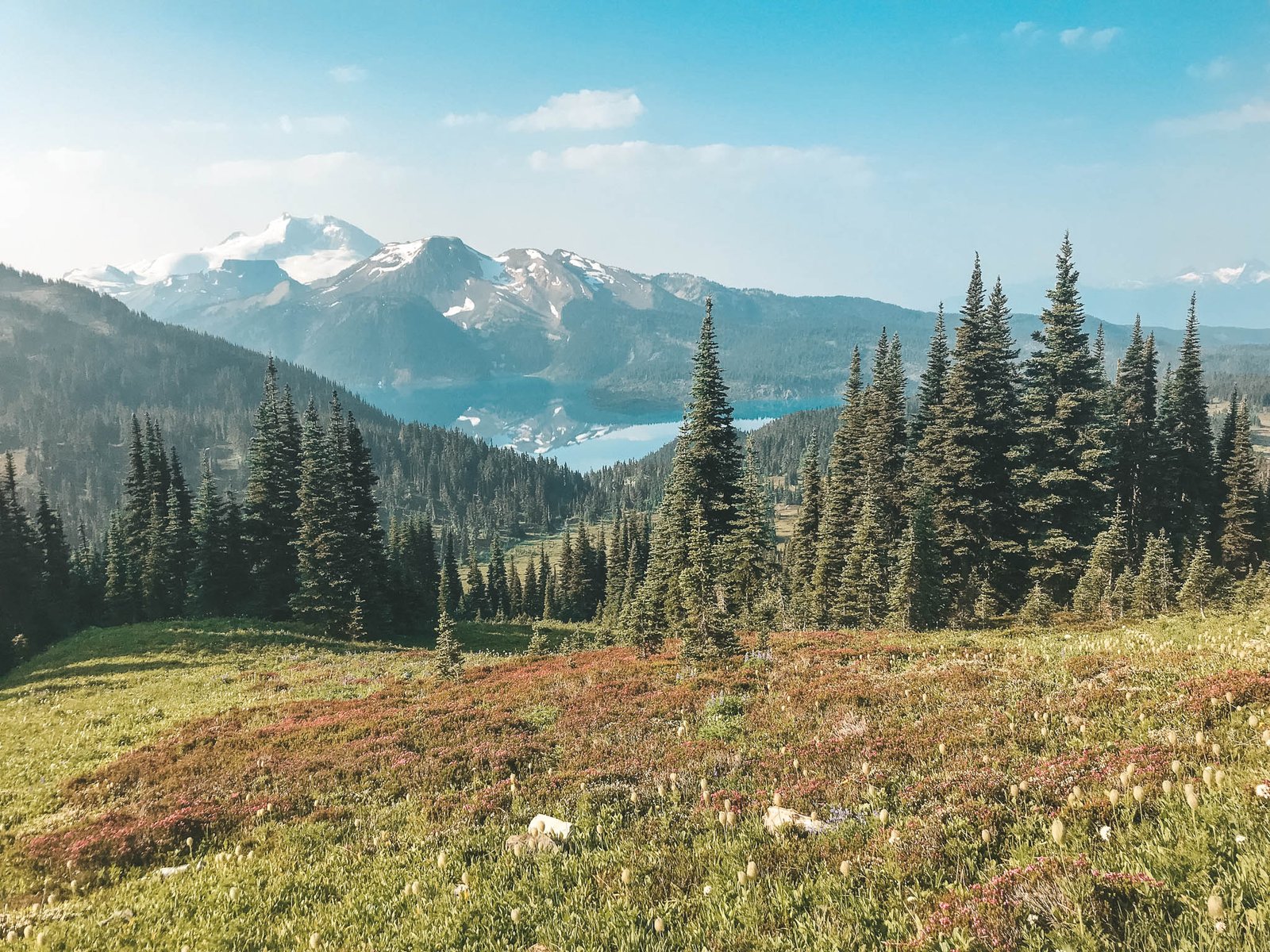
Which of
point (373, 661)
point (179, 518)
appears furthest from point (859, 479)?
point (179, 518)

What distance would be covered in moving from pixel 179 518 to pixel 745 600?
5527 cm

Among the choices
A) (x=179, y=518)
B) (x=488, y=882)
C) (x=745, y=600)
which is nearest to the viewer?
(x=488, y=882)

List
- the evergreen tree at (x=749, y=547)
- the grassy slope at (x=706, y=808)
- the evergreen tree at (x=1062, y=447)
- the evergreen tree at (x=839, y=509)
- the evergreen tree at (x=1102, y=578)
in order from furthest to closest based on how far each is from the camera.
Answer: the evergreen tree at (x=839, y=509)
the evergreen tree at (x=749, y=547)
the evergreen tree at (x=1062, y=447)
the evergreen tree at (x=1102, y=578)
the grassy slope at (x=706, y=808)

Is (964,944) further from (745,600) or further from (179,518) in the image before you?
(179,518)

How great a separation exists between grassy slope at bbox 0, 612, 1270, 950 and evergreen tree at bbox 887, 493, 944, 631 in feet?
40.8

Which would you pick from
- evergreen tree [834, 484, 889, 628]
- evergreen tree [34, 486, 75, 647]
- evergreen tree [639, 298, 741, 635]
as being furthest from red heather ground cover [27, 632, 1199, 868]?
evergreen tree [34, 486, 75, 647]

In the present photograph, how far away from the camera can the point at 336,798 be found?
37.4ft

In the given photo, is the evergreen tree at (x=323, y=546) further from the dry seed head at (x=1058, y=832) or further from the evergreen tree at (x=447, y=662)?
the dry seed head at (x=1058, y=832)

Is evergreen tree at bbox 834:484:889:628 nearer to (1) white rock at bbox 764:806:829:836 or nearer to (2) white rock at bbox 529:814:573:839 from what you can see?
(1) white rock at bbox 764:806:829:836

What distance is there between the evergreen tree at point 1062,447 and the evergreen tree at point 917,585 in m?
6.37

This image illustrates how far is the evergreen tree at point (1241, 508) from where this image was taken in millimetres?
53250

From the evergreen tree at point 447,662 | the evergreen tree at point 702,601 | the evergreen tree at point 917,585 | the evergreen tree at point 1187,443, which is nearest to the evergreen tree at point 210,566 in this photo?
the evergreen tree at point 447,662

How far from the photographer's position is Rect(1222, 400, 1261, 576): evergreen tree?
175 ft

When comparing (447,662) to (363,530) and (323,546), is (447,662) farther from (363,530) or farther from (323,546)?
(363,530)
